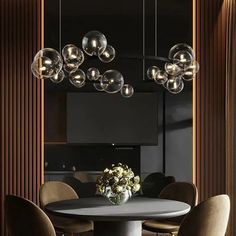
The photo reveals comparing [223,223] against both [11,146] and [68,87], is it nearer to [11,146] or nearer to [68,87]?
[11,146]

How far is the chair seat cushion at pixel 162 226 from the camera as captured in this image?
4773 millimetres

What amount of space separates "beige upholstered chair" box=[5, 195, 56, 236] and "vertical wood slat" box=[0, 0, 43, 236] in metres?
1.90

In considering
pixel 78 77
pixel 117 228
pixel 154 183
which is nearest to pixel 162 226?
pixel 117 228

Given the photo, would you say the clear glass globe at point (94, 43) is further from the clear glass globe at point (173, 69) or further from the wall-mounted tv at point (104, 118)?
the wall-mounted tv at point (104, 118)

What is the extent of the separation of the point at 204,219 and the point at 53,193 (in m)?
1.97

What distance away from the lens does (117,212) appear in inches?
156

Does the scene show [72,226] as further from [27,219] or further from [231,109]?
[231,109]

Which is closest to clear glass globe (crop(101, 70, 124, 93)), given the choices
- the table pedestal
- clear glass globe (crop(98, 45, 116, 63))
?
clear glass globe (crop(98, 45, 116, 63))

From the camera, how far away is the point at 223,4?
580 cm

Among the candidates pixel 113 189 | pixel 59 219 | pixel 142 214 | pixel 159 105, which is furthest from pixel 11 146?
pixel 159 105

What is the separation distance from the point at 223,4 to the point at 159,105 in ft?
8.74

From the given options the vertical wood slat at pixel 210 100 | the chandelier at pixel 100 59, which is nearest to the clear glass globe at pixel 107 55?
the chandelier at pixel 100 59

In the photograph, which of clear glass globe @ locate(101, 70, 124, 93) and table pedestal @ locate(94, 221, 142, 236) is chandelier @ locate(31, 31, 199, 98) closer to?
clear glass globe @ locate(101, 70, 124, 93)

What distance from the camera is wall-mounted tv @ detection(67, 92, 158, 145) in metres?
7.59
